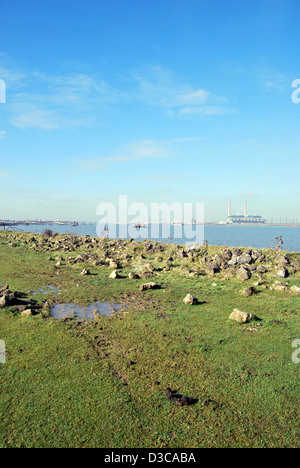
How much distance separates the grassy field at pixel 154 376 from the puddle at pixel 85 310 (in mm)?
685

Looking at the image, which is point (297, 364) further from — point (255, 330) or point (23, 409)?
point (23, 409)

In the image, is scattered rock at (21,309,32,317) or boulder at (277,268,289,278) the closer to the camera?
scattered rock at (21,309,32,317)

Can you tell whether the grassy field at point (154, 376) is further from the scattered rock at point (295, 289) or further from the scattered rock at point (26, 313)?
the scattered rock at point (295, 289)

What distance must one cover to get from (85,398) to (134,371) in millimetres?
1808

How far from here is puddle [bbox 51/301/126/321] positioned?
14.1 m

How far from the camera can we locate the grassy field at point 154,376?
6.28 metres

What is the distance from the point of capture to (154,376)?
8.50 m

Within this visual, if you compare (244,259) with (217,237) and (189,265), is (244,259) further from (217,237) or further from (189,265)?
(217,237)

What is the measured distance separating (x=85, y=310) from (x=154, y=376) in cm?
724

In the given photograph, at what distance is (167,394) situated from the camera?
754cm

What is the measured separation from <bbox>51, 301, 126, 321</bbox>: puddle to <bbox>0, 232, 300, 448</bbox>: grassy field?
685 millimetres

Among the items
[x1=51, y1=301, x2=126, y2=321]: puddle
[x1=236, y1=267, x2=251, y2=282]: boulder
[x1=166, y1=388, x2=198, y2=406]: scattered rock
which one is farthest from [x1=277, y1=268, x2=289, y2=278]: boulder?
[x1=166, y1=388, x2=198, y2=406]: scattered rock

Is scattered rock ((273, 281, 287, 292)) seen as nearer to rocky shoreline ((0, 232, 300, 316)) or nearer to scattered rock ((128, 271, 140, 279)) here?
rocky shoreline ((0, 232, 300, 316))

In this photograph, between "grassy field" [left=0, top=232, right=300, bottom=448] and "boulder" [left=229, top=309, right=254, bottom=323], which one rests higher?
"boulder" [left=229, top=309, right=254, bottom=323]
